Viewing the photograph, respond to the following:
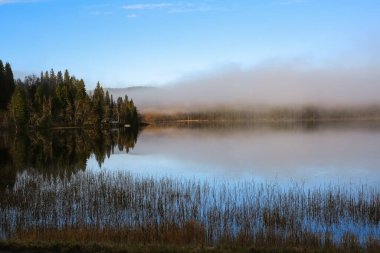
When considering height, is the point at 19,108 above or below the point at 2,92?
below

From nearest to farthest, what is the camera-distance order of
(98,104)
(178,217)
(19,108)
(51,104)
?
(178,217), (19,108), (51,104), (98,104)

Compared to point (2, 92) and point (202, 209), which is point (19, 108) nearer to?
point (2, 92)

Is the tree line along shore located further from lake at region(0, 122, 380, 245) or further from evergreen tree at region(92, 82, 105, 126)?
lake at region(0, 122, 380, 245)

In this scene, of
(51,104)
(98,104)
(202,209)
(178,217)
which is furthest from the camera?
(98,104)

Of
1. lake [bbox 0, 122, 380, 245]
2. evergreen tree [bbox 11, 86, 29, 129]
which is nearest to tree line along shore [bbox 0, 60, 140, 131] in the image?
evergreen tree [bbox 11, 86, 29, 129]

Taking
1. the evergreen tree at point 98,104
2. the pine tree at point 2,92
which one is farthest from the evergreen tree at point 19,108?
the evergreen tree at point 98,104

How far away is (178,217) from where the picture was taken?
21.1m

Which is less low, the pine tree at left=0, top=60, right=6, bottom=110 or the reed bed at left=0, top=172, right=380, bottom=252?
the pine tree at left=0, top=60, right=6, bottom=110

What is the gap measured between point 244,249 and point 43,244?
21.2 ft

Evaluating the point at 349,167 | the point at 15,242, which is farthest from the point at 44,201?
the point at 349,167

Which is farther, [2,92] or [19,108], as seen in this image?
[2,92]

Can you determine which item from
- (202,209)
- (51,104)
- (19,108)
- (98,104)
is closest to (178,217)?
(202,209)

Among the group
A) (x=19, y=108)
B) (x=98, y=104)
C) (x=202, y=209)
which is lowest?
(x=202, y=209)

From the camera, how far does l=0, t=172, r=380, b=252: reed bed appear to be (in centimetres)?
1659
